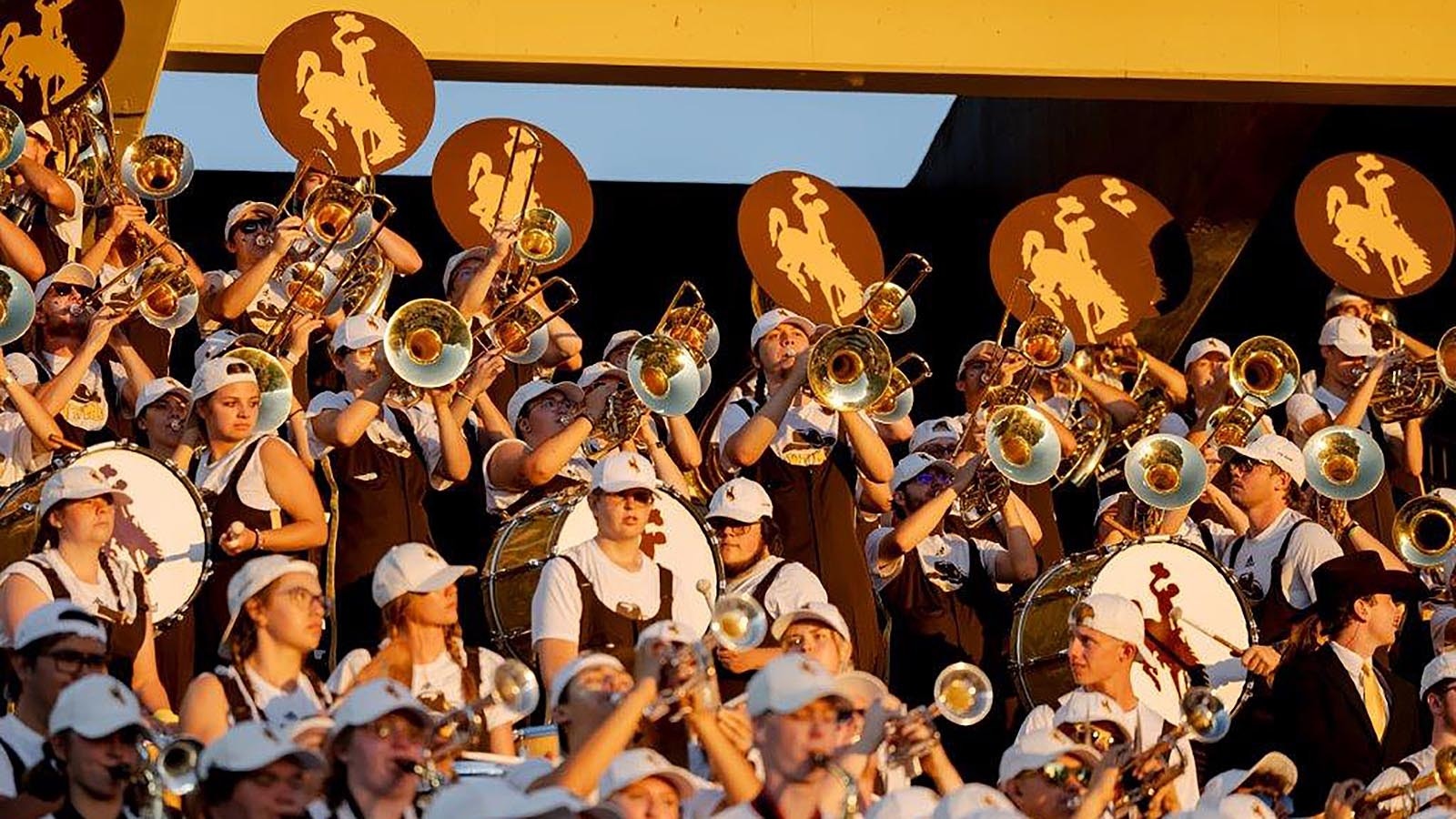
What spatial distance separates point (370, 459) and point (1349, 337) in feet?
14.1

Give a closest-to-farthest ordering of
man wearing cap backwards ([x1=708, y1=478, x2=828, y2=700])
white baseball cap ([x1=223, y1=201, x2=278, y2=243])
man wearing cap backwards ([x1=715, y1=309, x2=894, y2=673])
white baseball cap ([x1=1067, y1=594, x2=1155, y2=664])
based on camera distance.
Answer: white baseball cap ([x1=1067, y1=594, x2=1155, y2=664]) < man wearing cap backwards ([x1=708, y1=478, x2=828, y2=700]) < man wearing cap backwards ([x1=715, y1=309, x2=894, y2=673]) < white baseball cap ([x1=223, y1=201, x2=278, y2=243])

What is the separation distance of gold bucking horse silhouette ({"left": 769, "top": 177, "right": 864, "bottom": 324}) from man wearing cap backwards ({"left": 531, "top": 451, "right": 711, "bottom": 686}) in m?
2.85

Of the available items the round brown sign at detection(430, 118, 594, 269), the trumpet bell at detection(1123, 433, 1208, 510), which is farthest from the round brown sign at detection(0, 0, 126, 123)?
the trumpet bell at detection(1123, 433, 1208, 510)

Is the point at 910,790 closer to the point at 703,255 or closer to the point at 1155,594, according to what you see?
the point at 1155,594

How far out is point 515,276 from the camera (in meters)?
12.5

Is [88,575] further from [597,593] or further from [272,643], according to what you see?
[597,593]

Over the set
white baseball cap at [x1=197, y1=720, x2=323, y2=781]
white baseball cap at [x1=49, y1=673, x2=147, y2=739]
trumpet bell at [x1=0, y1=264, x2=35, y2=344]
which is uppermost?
→ white baseball cap at [x1=197, y1=720, x2=323, y2=781]

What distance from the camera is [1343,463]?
12.1 meters

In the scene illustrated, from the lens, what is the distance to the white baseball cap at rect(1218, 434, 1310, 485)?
11492 millimetres

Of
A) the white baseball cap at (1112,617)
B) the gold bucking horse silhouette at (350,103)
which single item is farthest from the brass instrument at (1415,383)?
the gold bucking horse silhouette at (350,103)

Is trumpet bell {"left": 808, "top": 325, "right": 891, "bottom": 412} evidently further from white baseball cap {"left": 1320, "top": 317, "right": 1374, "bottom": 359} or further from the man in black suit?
white baseball cap {"left": 1320, "top": 317, "right": 1374, "bottom": 359}

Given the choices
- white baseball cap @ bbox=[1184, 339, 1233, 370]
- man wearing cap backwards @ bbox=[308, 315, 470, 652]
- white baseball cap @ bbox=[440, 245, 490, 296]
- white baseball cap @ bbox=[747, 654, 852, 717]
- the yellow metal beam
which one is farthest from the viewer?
the yellow metal beam

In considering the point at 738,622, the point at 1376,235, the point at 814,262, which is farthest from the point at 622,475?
the point at 1376,235

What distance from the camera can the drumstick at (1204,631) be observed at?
11062 millimetres
